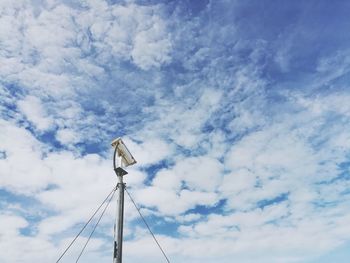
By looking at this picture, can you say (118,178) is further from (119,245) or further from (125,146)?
(119,245)

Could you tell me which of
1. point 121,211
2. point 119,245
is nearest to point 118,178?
point 121,211

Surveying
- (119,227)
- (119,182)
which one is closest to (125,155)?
(119,182)

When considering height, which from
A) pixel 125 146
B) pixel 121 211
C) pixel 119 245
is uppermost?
pixel 125 146

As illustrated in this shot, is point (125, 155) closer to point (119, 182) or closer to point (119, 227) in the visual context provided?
point (119, 182)

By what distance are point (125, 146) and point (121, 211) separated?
6.74 feet

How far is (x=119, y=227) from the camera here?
11.0m

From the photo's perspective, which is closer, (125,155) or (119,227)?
(119,227)

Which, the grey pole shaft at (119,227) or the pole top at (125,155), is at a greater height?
the pole top at (125,155)

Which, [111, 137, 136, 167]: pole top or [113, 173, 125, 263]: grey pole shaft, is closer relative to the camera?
[113, 173, 125, 263]: grey pole shaft

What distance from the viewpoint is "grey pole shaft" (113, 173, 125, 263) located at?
34.9 ft

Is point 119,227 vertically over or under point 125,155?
under

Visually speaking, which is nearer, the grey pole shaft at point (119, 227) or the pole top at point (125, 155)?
the grey pole shaft at point (119, 227)

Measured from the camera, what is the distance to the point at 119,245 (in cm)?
1075

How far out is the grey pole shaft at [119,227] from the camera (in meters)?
10.6
